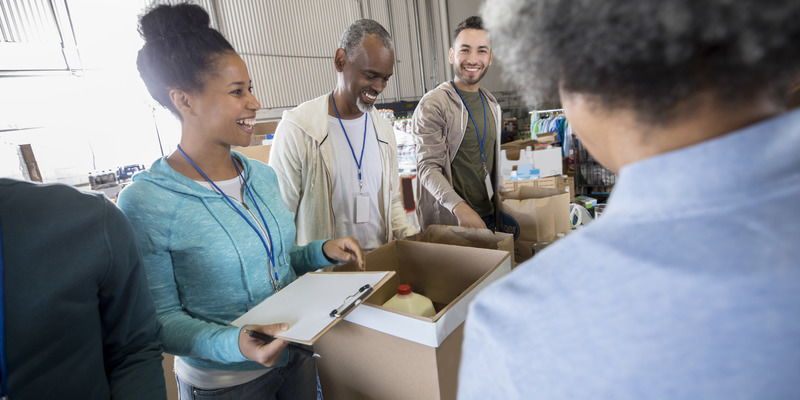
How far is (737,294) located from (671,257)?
0.14 feet

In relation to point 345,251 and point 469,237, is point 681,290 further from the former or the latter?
point 469,237

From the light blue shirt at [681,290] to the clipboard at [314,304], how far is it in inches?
17.8

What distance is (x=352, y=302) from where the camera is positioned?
30.5 inches

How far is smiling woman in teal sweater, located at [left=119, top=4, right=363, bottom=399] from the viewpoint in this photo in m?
0.85

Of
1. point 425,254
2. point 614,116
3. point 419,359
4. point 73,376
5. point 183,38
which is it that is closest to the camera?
point 614,116

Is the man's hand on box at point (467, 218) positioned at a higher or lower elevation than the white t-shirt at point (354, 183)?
lower

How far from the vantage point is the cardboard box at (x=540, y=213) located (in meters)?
1.69

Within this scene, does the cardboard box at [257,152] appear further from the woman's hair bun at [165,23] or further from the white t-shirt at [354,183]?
the woman's hair bun at [165,23]

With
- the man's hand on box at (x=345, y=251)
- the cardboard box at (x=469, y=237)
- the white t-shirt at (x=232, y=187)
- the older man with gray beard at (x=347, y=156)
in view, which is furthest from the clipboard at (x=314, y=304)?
the older man with gray beard at (x=347, y=156)

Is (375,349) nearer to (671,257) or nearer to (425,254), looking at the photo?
(425,254)

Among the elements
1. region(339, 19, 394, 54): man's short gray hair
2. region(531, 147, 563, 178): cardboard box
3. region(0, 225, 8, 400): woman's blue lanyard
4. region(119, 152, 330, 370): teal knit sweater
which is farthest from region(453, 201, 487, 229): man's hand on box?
region(531, 147, 563, 178): cardboard box

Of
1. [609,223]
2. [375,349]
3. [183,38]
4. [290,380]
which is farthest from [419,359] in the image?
[183,38]

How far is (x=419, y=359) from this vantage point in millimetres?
791

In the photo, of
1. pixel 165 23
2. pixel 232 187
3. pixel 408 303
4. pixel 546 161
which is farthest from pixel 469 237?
pixel 546 161
